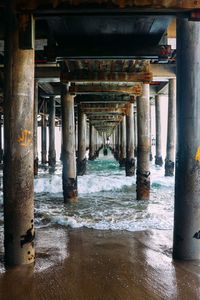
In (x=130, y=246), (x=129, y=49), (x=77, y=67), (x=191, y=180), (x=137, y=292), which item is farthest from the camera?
(x=77, y=67)

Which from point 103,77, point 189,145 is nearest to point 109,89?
point 103,77

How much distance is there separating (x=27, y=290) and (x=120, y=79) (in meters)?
5.59

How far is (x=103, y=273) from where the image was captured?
382cm

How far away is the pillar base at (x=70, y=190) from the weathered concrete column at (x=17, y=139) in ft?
15.3

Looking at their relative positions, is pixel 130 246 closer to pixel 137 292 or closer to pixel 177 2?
pixel 137 292

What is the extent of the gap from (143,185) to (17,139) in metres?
5.45

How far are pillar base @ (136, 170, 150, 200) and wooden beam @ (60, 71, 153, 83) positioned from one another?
7.64 feet

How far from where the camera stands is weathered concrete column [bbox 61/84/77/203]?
8.41 m

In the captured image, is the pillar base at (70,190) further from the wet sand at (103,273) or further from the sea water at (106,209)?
the wet sand at (103,273)

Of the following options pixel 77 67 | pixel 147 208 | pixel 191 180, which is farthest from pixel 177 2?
pixel 147 208

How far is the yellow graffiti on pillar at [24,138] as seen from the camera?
3936 millimetres

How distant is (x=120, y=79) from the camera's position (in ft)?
26.3

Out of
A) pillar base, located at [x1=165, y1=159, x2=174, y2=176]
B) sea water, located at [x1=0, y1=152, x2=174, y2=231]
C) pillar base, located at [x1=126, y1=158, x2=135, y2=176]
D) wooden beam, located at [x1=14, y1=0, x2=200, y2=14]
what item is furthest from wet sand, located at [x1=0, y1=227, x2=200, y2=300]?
pillar base, located at [x1=126, y1=158, x2=135, y2=176]

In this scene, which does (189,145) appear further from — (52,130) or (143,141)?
(52,130)
